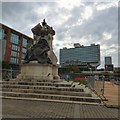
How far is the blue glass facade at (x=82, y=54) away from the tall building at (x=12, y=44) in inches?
1383

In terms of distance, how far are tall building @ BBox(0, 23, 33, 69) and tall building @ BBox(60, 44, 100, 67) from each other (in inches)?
1289

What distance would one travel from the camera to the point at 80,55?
104688mm

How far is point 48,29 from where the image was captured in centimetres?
1925

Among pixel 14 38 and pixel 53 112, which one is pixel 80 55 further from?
pixel 53 112

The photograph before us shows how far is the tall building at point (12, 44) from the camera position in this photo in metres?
64.1

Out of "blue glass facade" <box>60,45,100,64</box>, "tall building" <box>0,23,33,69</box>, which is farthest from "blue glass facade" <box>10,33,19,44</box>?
"blue glass facade" <box>60,45,100,64</box>

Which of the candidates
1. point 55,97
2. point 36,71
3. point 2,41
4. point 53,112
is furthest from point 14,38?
point 53,112


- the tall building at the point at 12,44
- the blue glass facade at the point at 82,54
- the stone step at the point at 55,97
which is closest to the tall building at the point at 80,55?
the blue glass facade at the point at 82,54

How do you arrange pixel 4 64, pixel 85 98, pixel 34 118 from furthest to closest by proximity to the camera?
pixel 4 64 < pixel 85 98 < pixel 34 118

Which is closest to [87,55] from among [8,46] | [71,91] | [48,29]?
[8,46]

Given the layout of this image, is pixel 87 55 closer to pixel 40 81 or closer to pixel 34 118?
pixel 40 81

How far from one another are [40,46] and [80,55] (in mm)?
88002

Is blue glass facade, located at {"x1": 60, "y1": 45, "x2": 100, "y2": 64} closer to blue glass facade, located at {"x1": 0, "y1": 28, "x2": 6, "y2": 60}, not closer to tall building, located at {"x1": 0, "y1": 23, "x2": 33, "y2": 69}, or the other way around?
tall building, located at {"x1": 0, "y1": 23, "x2": 33, "y2": 69}

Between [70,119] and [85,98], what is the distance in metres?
4.34
